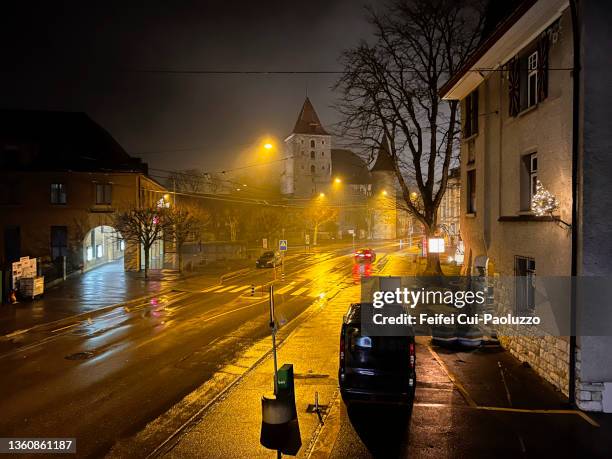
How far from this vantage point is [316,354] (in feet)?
45.3

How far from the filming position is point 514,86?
505 inches

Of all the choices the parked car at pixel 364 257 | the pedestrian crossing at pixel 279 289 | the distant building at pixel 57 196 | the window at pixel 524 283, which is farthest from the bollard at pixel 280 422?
the parked car at pixel 364 257

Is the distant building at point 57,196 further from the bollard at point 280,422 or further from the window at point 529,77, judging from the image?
the bollard at point 280,422

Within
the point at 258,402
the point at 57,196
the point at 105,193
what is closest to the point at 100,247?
the point at 105,193

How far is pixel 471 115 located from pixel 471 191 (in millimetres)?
2659

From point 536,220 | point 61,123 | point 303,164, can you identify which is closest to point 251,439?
point 536,220

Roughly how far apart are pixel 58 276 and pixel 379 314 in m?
27.8

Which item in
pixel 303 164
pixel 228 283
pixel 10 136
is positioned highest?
pixel 303 164

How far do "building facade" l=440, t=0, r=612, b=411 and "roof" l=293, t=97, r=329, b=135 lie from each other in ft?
311

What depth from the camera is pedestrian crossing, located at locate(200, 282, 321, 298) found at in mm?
27330

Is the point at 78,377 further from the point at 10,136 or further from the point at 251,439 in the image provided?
the point at 10,136

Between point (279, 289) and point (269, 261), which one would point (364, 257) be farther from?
point (279, 289)

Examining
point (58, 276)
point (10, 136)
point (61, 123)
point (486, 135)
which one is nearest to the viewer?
point (486, 135)

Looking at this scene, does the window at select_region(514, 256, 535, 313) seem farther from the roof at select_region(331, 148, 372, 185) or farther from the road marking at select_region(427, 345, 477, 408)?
the roof at select_region(331, 148, 372, 185)
